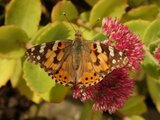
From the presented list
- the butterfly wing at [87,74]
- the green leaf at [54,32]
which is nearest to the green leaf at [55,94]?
the green leaf at [54,32]

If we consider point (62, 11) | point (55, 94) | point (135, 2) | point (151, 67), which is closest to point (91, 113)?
point (55, 94)

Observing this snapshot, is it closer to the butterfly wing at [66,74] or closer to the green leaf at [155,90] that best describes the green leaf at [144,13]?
the green leaf at [155,90]

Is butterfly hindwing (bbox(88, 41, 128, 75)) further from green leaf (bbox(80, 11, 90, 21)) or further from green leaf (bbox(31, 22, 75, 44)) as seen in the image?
green leaf (bbox(80, 11, 90, 21))

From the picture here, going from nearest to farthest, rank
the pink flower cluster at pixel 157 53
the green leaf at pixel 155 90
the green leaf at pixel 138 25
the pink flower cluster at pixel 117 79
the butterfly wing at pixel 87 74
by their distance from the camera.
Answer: the butterfly wing at pixel 87 74 < the pink flower cluster at pixel 117 79 < the pink flower cluster at pixel 157 53 < the green leaf at pixel 138 25 < the green leaf at pixel 155 90

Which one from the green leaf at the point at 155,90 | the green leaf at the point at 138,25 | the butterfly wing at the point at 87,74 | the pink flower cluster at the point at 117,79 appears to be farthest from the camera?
the green leaf at the point at 155,90

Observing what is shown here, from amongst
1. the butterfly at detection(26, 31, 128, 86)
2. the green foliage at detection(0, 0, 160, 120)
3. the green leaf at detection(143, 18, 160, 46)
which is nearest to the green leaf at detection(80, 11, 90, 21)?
the green foliage at detection(0, 0, 160, 120)

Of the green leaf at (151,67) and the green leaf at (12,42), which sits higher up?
the green leaf at (12,42)
